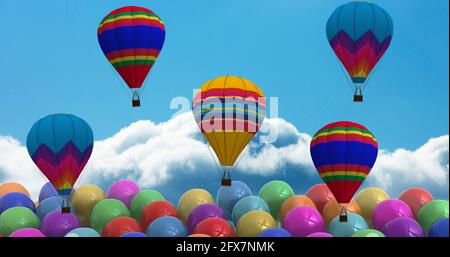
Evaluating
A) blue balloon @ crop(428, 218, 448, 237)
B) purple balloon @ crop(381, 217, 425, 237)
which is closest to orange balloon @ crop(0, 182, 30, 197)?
purple balloon @ crop(381, 217, 425, 237)

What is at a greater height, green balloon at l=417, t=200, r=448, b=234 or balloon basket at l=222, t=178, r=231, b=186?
balloon basket at l=222, t=178, r=231, b=186

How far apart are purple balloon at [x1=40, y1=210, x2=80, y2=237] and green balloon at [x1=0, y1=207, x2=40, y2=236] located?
1.28 feet

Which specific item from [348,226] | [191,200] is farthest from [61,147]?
[348,226]

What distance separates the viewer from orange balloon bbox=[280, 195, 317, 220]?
2289 cm

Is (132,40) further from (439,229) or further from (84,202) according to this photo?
(439,229)

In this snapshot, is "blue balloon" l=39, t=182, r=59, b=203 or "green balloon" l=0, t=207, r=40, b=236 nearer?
"green balloon" l=0, t=207, r=40, b=236

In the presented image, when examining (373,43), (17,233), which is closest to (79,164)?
(17,233)

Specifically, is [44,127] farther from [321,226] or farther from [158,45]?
[321,226]

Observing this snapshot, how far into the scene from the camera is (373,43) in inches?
945

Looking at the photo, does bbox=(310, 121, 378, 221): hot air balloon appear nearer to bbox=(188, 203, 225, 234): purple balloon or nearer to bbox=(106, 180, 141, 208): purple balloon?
bbox=(188, 203, 225, 234): purple balloon

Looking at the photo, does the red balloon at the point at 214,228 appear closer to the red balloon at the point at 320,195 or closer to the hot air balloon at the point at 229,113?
the hot air balloon at the point at 229,113

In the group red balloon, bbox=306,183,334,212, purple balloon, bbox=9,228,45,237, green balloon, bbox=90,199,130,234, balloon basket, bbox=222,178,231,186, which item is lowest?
purple balloon, bbox=9,228,45,237

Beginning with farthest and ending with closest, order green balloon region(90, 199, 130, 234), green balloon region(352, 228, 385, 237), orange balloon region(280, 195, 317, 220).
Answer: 1. orange balloon region(280, 195, 317, 220)
2. green balloon region(90, 199, 130, 234)
3. green balloon region(352, 228, 385, 237)

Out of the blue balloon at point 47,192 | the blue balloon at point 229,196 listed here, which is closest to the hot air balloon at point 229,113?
the blue balloon at point 229,196
